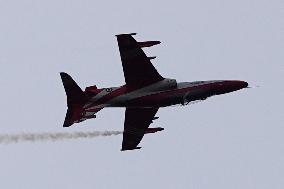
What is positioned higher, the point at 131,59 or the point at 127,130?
the point at 131,59

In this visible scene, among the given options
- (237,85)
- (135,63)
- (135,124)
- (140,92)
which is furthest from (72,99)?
(237,85)

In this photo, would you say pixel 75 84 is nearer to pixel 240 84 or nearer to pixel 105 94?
pixel 105 94

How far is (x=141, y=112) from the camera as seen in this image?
132375 millimetres

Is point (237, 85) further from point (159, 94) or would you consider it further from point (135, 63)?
point (135, 63)

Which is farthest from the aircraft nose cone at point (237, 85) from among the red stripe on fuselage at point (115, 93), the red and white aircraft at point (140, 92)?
the red stripe on fuselage at point (115, 93)

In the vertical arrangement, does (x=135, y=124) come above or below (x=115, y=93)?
below

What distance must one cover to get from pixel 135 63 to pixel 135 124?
11476mm

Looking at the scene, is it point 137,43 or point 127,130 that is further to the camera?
point 127,130

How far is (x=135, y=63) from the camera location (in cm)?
12394

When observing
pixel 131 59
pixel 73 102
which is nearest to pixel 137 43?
pixel 131 59

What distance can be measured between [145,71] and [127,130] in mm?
10981

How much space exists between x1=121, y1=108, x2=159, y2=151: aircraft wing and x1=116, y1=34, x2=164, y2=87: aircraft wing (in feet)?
24.8

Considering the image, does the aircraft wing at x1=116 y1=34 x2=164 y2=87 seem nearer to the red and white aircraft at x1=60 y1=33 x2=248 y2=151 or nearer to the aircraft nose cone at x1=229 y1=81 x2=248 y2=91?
the red and white aircraft at x1=60 y1=33 x2=248 y2=151

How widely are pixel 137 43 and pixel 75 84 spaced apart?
811cm
